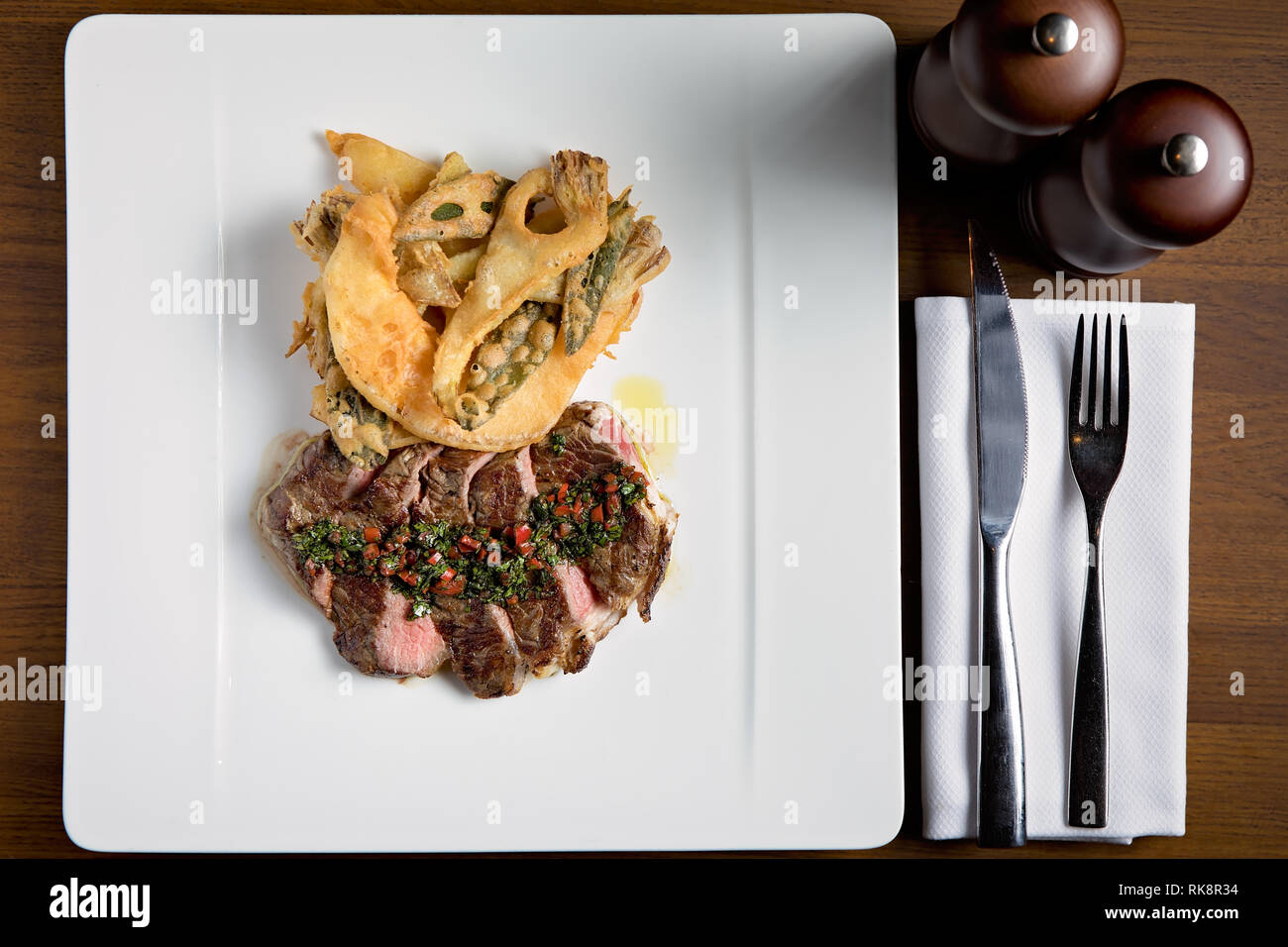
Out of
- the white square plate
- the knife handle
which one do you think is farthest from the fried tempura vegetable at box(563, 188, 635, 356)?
the knife handle

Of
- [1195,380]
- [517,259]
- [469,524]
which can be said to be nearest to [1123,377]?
[1195,380]

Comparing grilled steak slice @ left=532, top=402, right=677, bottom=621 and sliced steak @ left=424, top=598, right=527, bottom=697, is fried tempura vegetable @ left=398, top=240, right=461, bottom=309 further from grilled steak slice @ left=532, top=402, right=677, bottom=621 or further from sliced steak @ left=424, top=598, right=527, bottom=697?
sliced steak @ left=424, top=598, right=527, bottom=697

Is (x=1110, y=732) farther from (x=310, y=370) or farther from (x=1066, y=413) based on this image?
(x=310, y=370)

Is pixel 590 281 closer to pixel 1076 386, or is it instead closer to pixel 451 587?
pixel 451 587

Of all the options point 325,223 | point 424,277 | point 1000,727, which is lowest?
point 1000,727

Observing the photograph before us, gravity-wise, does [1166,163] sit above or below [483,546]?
above
